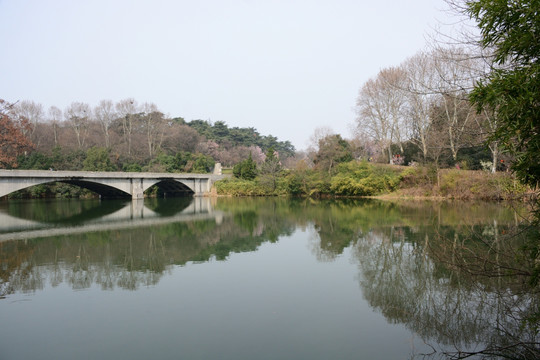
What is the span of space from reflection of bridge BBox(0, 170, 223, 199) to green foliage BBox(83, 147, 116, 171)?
279 centimetres

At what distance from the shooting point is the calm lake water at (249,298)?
5.88 m

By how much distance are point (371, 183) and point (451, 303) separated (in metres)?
28.3

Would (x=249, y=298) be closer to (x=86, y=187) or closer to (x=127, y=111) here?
(x=86, y=187)

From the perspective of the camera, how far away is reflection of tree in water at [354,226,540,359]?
5664mm

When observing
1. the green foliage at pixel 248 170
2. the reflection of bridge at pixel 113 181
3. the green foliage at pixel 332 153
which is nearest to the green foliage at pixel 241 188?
the green foliage at pixel 248 170

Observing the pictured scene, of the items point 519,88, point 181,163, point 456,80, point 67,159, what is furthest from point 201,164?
point 519,88

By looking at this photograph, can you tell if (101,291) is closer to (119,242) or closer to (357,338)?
(357,338)

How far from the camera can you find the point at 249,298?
811 centimetres

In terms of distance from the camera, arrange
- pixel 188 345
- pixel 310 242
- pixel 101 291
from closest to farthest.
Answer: pixel 188 345
pixel 101 291
pixel 310 242

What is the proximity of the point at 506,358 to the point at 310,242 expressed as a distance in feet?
31.1

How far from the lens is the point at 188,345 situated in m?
5.91

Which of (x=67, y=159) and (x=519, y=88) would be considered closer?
(x=519, y=88)

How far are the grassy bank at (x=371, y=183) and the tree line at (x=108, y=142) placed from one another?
34.0 feet

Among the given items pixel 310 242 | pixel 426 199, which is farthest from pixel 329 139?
pixel 310 242
